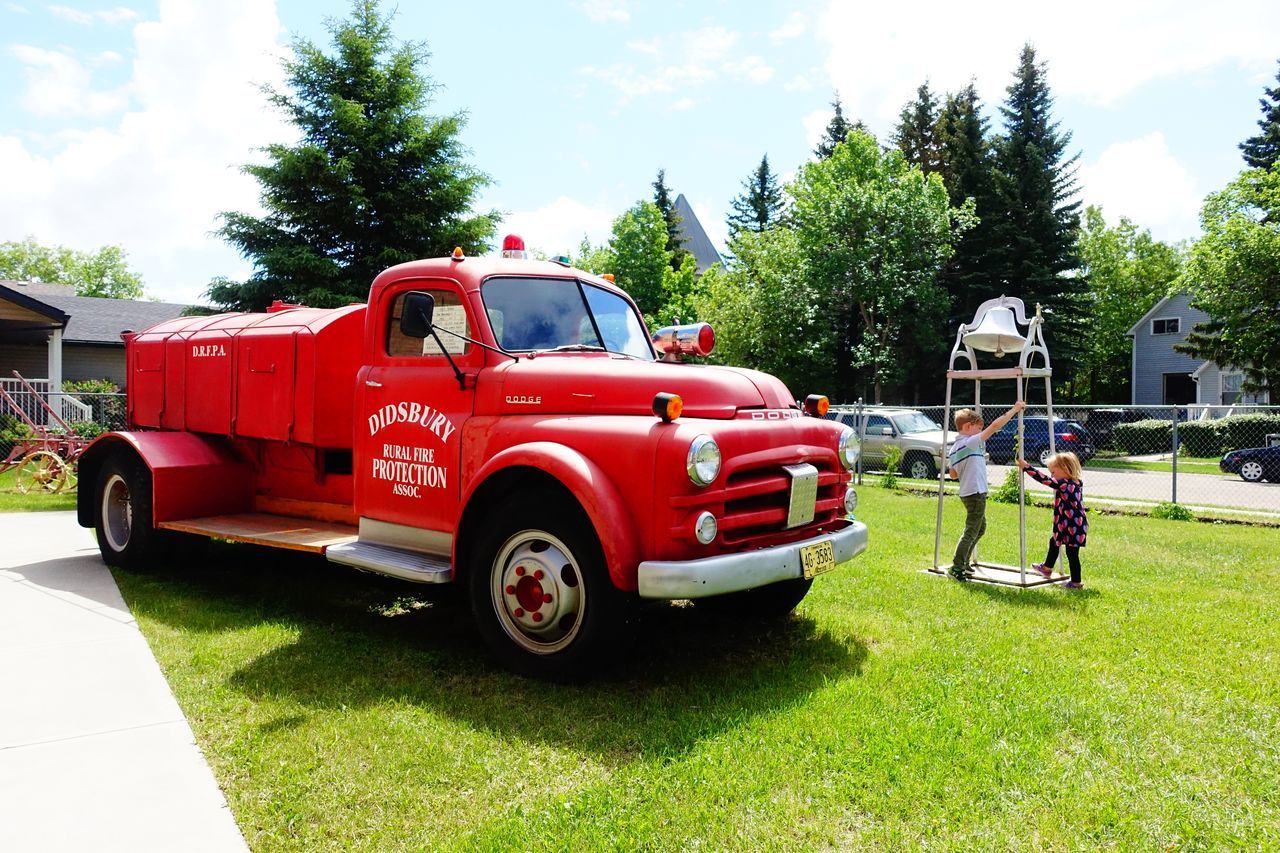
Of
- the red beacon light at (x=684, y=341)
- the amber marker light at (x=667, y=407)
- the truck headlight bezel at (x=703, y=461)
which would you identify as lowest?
the truck headlight bezel at (x=703, y=461)

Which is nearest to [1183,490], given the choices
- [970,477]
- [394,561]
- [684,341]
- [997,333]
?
[970,477]


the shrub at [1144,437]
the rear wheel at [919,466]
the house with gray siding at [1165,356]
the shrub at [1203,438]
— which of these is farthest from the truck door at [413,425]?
the house with gray siding at [1165,356]

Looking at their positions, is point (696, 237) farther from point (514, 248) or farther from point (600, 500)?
point (600, 500)

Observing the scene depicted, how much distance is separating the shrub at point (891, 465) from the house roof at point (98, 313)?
22314mm

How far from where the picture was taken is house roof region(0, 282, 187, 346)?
26469mm

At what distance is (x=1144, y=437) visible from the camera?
2692 centimetres

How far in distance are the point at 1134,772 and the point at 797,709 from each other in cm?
141

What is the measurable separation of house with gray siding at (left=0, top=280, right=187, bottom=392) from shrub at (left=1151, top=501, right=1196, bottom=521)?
2098cm

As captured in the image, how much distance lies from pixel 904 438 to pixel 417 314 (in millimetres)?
14892

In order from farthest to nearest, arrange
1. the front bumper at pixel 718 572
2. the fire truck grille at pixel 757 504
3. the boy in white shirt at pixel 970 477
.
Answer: the boy in white shirt at pixel 970 477 → the fire truck grille at pixel 757 504 → the front bumper at pixel 718 572

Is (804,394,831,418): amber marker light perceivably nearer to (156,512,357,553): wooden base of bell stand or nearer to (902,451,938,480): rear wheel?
(156,512,357,553): wooden base of bell stand

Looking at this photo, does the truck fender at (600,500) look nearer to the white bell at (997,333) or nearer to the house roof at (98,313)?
the white bell at (997,333)

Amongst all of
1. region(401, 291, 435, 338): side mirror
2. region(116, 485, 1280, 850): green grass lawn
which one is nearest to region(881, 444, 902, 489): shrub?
region(116, 485, 1280, 850): green grass lawn

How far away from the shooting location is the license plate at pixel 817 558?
4480 mm
